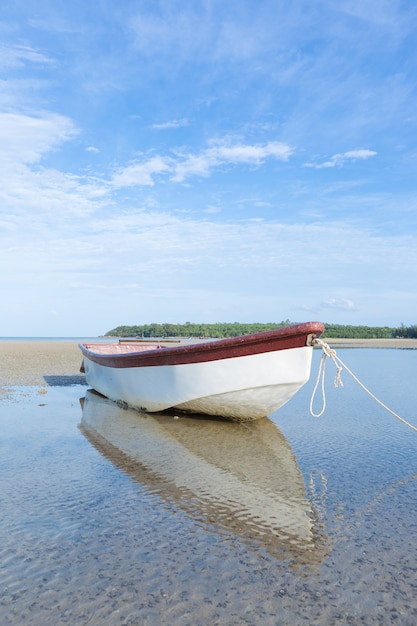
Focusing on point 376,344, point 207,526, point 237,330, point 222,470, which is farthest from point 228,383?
point 237,330

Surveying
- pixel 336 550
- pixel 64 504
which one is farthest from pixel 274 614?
pixel 64 504

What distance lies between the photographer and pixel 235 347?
7.93 metres

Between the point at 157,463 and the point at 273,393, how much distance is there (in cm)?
248

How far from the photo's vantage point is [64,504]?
186 inches

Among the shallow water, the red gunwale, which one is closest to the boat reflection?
the shallow water

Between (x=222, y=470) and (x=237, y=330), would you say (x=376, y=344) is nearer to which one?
(x=237, y=330)

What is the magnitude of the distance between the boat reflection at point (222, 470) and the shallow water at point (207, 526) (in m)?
0.02

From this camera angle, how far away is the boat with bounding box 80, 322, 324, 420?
25.1 ft

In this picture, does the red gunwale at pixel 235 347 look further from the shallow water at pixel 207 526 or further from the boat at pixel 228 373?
the shallow water at pixel 207 526

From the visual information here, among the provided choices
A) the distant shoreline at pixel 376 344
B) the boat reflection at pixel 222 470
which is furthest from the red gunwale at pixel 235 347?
the distant shoreline at pixel 376 344

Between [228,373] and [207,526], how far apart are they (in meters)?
3.92

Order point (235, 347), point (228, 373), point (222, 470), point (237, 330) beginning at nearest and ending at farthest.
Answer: point (222, 470) < point (235, 347) < point (228, 373) < point (237, 330)

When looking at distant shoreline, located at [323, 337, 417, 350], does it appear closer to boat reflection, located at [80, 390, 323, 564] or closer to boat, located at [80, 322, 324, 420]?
boat, located at [80, 322, 324, 420]

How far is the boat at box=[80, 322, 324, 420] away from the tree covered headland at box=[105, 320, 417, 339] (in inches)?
2162
